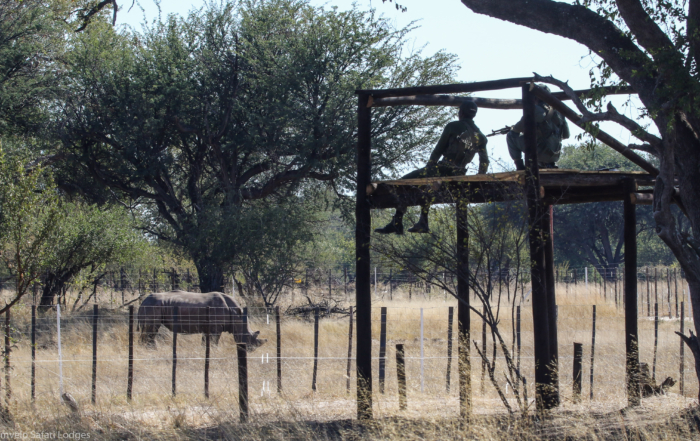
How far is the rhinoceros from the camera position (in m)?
15.4

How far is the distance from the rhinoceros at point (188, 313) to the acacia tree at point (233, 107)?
4681mm

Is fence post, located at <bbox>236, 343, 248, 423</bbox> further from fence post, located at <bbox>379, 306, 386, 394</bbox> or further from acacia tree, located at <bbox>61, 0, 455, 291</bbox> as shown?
acacia tree, located at <bbox>61, 0, 455, 291</bbox>

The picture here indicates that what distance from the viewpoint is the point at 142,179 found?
72.1 feet

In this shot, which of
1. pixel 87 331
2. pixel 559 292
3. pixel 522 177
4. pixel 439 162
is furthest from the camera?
pixel 559 292

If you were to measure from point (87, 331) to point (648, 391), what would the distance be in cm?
1215

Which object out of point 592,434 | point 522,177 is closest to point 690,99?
point 522,177

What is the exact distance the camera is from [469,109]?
8.30 meters

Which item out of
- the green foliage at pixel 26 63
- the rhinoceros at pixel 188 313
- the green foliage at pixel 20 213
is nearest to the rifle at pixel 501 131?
the green foliage at pixel 20 213

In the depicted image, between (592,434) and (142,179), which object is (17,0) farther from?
(592,434)

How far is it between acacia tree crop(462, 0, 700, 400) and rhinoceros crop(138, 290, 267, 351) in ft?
33.5

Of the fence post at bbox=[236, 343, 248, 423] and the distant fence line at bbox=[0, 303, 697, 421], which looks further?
the distant fence line at bbox=[0, 303, 697, 421]

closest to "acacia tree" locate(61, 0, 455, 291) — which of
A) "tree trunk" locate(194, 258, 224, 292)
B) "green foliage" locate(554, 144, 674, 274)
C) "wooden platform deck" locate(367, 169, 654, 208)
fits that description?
"tree trunk" locate(194, 258, 224, 292)

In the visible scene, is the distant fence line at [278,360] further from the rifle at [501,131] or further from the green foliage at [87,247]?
the rifle at [501,131]

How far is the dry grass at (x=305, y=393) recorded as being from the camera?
7082mm
